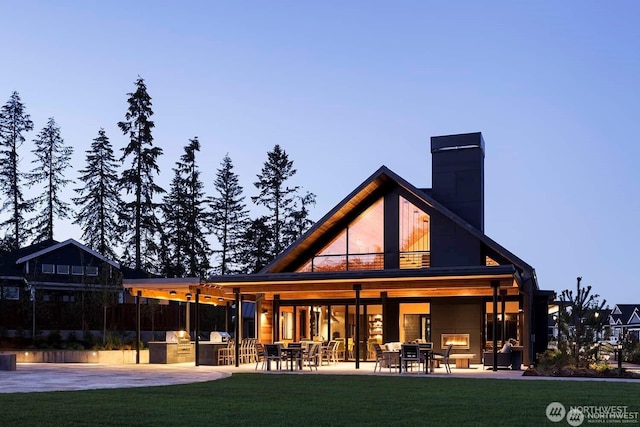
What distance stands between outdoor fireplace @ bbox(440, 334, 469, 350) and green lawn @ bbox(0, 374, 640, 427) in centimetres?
929

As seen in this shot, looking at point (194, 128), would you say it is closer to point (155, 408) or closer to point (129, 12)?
point (129, 12)

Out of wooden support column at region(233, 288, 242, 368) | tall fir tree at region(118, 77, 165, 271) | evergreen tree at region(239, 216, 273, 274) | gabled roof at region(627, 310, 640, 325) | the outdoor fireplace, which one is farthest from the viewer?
gabled roof at region(627, 310, 640, 325)

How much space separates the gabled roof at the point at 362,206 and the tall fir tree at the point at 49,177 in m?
31.5

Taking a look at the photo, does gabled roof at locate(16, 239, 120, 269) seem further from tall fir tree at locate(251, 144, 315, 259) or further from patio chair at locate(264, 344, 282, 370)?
patio chair at locate(264, 344, 282, 370)

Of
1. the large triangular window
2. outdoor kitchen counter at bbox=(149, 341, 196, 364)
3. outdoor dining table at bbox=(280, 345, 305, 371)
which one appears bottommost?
outdoor kitchen counter at bbox=(149, 341, 196, 364)

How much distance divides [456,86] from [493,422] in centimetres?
3039

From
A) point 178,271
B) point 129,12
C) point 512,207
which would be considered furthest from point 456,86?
point 512,207

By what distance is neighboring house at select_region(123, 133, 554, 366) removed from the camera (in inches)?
936

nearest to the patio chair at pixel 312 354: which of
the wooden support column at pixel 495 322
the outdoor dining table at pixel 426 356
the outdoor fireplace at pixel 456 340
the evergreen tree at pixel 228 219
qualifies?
the outdoor dining table at pixel 426 356

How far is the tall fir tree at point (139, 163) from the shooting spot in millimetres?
47844

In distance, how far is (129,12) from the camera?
22.1 metres

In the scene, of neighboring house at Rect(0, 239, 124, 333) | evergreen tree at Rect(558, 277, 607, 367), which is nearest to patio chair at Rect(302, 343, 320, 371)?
evergreen tree at Rect(558, 277, 607, 367)

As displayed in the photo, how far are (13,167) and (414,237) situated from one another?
3535 centimetres

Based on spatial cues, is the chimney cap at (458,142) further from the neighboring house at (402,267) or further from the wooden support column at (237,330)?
the wooden support column at (237,330)
